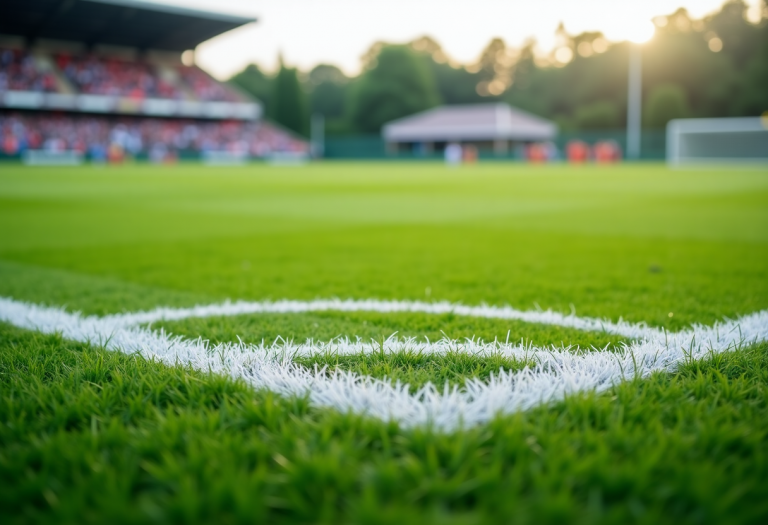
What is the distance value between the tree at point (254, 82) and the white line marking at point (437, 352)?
245 feet

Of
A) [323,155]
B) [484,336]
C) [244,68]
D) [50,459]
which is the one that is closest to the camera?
[50,459]

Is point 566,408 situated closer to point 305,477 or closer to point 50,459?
point 305,477

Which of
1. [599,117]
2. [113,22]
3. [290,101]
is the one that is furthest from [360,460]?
[290,101]

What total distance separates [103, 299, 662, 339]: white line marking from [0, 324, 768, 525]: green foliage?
50.6 inches

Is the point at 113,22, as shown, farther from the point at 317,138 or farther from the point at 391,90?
the point at 391,90

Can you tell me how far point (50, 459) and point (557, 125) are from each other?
66803 millimetres

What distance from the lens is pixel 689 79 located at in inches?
2333

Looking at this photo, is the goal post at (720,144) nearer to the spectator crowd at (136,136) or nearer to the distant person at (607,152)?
the distant person at (607,152)

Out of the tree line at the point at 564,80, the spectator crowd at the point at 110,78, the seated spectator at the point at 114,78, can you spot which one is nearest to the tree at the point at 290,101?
the tree line at the point at 564,80

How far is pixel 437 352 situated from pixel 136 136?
4666cm

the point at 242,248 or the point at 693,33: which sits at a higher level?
the point at 693,33

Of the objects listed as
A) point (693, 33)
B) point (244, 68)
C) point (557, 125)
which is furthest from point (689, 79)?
point (244, 68)

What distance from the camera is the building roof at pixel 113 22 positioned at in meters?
38.3

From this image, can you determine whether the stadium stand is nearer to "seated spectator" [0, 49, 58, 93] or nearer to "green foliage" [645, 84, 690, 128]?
"seated spectator" [0, 49, 58, 93]
